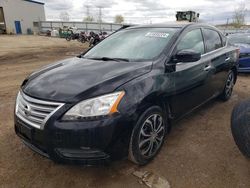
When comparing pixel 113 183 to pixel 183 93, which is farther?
pixel 183 93

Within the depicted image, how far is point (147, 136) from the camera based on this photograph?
2457 millimetres

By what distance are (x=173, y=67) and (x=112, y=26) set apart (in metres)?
40.7

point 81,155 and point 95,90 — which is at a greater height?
point 95,90

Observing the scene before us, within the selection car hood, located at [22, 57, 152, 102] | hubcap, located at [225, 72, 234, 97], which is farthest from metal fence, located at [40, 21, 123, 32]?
car hood, located at [22, 57, 152, 102]

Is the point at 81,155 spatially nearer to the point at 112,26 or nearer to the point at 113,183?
the point at 113,183

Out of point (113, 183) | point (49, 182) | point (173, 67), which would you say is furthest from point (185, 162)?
point (49, 182)

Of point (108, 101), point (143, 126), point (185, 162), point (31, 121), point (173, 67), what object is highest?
point (173, 67)

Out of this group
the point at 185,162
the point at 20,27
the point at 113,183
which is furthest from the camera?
the point at 20,27

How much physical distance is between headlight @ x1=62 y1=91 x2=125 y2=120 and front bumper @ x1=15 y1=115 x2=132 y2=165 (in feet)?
0.20

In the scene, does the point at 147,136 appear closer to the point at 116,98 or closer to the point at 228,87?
Answer: the point at 116,98

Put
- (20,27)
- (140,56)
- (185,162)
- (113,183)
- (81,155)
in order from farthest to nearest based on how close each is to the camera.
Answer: (20,27), (140,56), (185,162), (113,183), (81,155)

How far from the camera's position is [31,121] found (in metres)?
2.15

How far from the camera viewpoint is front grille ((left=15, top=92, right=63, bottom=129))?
6.64 feet

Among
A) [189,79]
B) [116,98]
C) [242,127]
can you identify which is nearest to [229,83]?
[189,79]
